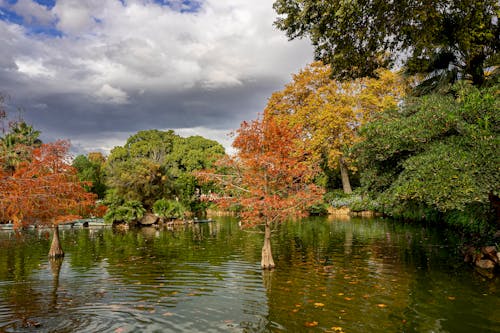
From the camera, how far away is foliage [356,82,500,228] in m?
9.87

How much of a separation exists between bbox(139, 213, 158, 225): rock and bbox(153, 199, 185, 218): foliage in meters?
0.63

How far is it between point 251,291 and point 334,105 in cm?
2978

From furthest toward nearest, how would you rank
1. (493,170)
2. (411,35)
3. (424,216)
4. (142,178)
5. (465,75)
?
(142,178) < (424,216) < (465,75) < (411,35) < (493,170)

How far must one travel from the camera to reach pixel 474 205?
16.6 meters

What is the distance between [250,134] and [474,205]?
1129 centimetres

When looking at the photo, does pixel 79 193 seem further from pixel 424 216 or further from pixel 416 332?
pixel 424 216

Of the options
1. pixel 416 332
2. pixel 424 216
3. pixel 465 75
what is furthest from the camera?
pixel 424 216

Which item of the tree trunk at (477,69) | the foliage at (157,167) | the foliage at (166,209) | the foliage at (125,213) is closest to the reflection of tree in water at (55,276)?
the foliage at (157,167)

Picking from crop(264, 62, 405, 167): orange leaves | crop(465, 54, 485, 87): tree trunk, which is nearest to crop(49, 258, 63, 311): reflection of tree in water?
crop(465, 54, 485, 87): tree trunk

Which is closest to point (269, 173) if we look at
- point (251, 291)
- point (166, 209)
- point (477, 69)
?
point (251, 291)

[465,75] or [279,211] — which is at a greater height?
[465,75]

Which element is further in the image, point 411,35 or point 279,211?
point 279,211

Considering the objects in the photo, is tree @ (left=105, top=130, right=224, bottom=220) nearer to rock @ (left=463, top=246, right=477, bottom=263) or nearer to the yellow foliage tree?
the yellow foliage tree

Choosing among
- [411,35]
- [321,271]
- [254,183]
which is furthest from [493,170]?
[254,183]
